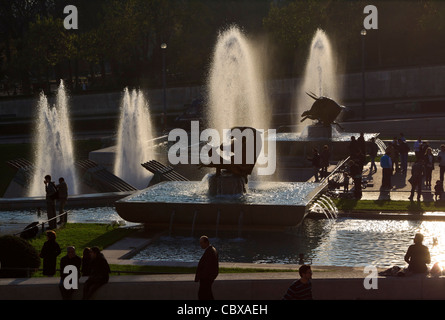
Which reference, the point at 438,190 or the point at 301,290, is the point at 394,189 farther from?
the point at 301,290

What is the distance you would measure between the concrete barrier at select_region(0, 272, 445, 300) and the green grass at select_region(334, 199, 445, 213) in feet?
30.8

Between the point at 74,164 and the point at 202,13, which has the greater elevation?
the point at 202,13

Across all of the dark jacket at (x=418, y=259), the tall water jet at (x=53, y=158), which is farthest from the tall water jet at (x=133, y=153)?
the dark jacket at (x=418, y=259)

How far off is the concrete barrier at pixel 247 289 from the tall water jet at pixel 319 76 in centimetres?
3997

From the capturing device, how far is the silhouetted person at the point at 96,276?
560 inches

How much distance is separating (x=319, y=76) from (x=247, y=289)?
43.1 m

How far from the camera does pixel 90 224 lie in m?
22.7

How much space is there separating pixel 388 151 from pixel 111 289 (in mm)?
17996

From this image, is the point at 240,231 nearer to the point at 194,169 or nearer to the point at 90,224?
the point at 90,224

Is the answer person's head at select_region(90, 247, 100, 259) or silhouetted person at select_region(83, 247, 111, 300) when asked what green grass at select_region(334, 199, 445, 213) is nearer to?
silhouetted person at select_region(83, 247, 111, 300)

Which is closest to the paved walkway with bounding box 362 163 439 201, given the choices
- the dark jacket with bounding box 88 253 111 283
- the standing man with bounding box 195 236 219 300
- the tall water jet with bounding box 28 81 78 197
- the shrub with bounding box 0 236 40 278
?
the tall water jet with bounding box 28 81 78 197
